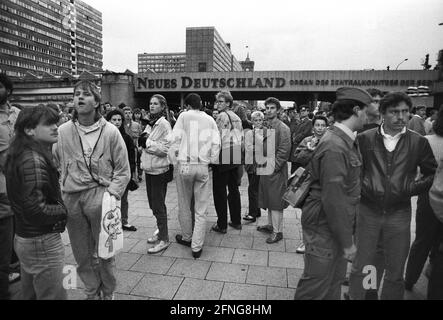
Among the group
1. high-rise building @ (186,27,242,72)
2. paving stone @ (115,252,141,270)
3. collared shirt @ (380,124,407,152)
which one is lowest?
paving stone @ (115,252,141,270)

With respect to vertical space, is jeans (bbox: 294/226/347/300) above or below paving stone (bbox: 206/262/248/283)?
above

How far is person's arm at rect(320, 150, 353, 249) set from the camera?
2.10 metres

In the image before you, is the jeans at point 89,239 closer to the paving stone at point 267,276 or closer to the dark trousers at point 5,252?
the dark trousers at point 5,252

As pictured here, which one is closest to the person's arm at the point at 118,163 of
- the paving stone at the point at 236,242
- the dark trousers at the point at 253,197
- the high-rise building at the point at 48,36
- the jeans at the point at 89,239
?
the jeans at the point at 89,239

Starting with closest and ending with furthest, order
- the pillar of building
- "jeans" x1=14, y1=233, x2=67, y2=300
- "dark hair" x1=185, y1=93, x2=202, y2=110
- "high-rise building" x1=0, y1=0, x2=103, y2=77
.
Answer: "jeans" x1=14, y1=233, x2=67, y2=300
"dark hair" x1=185, y1=93, x2=202, y2=110
the pillar of building
"high-rise building" x1=0, y1=0, x2=103, y2=77

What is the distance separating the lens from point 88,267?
109 inches

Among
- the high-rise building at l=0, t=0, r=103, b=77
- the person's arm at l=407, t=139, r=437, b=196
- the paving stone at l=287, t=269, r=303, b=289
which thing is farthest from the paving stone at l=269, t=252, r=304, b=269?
the high-rise building at l=0, t=0, r=103, b=77

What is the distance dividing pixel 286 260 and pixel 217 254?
0.93 meters

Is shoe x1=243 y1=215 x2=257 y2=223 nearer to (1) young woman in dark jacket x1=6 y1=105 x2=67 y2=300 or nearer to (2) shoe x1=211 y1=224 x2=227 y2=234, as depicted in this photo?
(2) shoe x1=211 y1=224 x2=227 y2=234

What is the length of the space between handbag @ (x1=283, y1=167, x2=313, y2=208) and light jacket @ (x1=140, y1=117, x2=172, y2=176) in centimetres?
206

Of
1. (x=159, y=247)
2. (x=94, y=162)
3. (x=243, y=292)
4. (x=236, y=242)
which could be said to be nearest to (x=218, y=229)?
(x=236, y=242)

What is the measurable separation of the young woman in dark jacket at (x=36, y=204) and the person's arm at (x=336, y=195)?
6.71 feet

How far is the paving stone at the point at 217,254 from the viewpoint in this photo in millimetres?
3897
